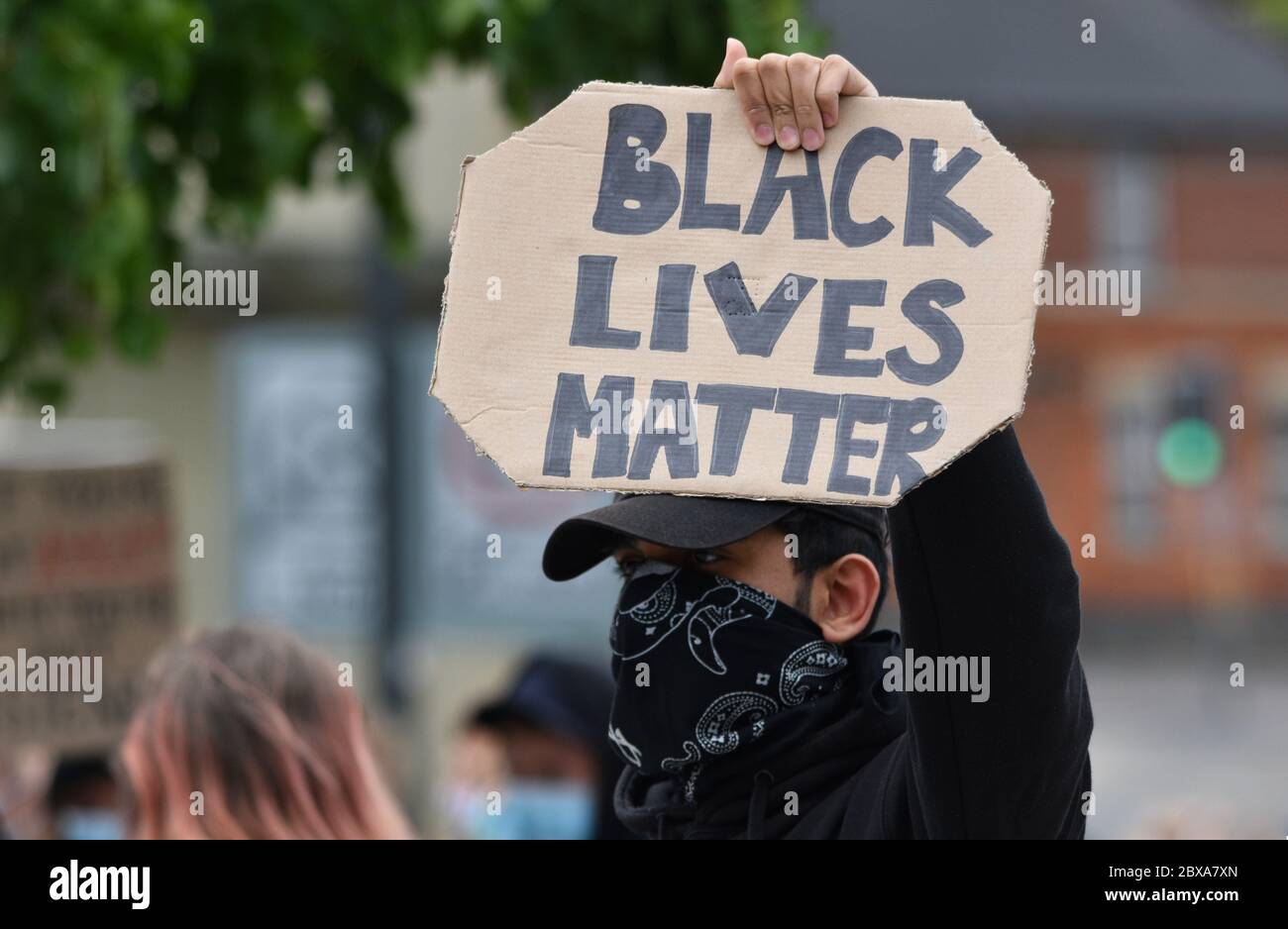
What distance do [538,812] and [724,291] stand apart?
10.9ft

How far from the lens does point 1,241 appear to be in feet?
12.5

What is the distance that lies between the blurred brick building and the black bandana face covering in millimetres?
21347

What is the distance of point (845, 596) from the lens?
6.86ft

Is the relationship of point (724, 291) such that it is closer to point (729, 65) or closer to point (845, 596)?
point (729, 65)

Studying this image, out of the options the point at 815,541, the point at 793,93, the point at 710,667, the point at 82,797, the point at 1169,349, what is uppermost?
the point at 1169,349

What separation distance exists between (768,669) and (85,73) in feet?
6.85

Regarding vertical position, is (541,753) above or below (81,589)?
below

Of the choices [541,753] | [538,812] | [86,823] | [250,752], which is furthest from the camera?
[541,753]

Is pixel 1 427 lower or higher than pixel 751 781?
higher

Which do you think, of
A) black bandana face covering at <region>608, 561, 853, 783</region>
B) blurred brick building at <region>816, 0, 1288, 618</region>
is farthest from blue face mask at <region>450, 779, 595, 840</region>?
blurred brick building at <region>816, 0, 1288, 618</region>

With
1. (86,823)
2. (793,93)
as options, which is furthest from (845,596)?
(86,823)

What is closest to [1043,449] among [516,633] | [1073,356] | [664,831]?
[1073,356]

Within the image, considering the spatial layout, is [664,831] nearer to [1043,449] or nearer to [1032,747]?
[1032,747]

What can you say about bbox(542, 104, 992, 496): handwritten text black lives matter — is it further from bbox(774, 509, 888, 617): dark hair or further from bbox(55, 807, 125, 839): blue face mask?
bbox(55, 807, 125, 839): blue face mask
